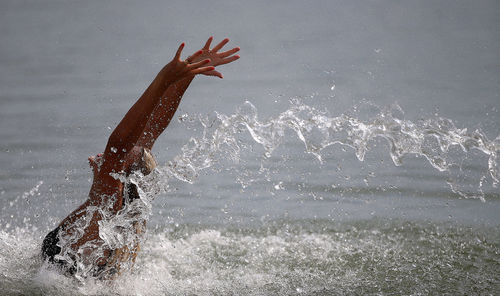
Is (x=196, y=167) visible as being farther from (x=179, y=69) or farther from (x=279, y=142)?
(x=279, y=142)

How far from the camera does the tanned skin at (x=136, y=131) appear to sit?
320 cm

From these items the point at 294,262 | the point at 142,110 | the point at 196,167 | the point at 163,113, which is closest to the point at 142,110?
the point at 142,110

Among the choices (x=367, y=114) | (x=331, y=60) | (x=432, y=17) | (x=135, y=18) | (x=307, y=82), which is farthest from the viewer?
(x=135, y=18)

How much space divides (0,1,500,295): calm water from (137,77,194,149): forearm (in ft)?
0.63

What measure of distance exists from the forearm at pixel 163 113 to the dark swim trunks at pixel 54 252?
25.0 inches

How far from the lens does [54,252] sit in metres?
3.62

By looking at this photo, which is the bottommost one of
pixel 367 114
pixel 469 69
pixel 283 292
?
pixel 283 292

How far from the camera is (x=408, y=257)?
4.23 meters

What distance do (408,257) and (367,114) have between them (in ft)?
9.40

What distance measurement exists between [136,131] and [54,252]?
862mm

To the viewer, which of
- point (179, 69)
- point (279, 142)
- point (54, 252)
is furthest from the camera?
point (279, 142)

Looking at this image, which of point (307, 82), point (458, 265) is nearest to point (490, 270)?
point (458, 265)

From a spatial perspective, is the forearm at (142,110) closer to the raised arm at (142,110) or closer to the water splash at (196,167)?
the raised arm at (142,110)

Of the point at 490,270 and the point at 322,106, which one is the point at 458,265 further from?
the point at 322,106
